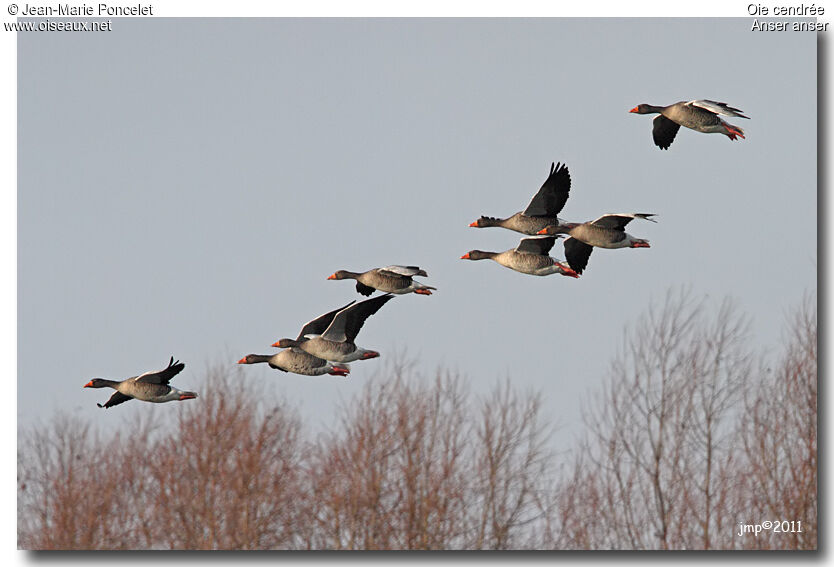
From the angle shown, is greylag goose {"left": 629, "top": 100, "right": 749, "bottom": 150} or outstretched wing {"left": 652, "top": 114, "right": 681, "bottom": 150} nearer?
greylag goose {"left": 629, "top": 100, "right": 749, "bottom": 150}

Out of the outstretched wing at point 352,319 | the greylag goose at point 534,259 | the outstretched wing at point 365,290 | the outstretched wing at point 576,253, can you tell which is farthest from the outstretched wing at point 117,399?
the outstretched wing at point 576,253

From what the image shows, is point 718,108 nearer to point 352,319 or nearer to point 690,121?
point 690,121

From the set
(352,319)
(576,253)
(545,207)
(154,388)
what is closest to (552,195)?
(545,207)

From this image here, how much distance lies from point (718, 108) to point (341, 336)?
18.6ft

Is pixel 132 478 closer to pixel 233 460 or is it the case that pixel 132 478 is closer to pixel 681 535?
pixel 233 460

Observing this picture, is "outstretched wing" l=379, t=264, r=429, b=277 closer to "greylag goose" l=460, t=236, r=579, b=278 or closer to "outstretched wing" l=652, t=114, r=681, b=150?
"greylag goose" l=460, t=236, r=579, b=278

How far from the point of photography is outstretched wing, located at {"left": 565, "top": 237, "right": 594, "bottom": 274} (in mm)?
26562

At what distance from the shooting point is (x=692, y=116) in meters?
25.2

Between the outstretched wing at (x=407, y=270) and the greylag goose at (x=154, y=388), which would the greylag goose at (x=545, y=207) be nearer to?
the outstretched wing at (x=407, y=270)

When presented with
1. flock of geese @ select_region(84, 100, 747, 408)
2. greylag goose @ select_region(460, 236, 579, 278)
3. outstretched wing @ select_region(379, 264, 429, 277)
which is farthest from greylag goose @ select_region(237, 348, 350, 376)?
greylag goose @ select_region(460, 236, 579, 278)

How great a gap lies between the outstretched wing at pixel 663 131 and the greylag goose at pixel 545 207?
5.88 feet

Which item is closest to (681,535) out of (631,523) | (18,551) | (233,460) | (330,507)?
(631,523)

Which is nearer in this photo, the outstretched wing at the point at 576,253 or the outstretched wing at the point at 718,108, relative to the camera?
the outstretched wing at the point at 718,108

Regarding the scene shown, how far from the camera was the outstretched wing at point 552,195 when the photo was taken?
987 inches
